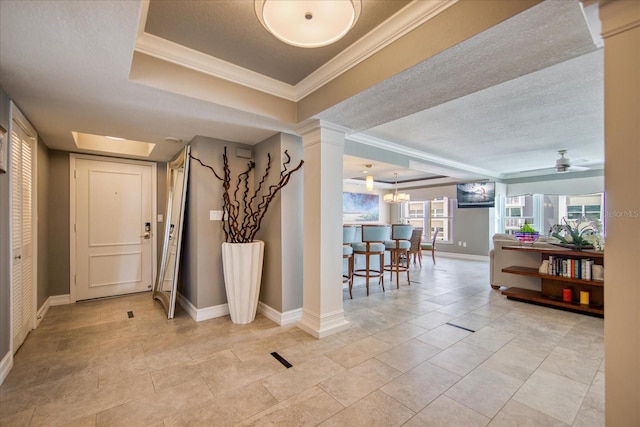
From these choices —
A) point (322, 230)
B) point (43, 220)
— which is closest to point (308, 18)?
point (322, 230)

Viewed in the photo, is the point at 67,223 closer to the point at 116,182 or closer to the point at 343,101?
the point at 116,182

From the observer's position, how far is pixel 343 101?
88.9 inches

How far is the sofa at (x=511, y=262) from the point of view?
4109 millimetres

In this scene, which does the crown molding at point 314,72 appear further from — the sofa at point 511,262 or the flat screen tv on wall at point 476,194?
the flat screen tv on wall at point 476,194

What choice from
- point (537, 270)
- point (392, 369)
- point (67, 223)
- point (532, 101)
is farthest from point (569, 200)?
point (67, 223)

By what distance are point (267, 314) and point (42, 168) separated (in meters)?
3.27

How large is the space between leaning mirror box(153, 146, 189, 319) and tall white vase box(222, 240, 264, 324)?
746 mm

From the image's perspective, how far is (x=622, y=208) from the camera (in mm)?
1112

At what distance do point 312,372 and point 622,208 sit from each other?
2053 millimetres

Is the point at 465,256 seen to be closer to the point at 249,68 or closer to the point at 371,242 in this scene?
the point at 371,242

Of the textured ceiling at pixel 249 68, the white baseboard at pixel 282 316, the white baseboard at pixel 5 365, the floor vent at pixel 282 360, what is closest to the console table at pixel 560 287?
the textured ceiling at pixel 249 68

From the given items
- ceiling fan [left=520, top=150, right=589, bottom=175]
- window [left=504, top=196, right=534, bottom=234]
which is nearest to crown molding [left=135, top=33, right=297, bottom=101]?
ceiling fan [left=520, top=150, right=589, bottom=175]

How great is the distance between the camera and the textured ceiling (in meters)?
1.38

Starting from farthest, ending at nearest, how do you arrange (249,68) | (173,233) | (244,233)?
(173,233) → (244,233) → (249,68)
